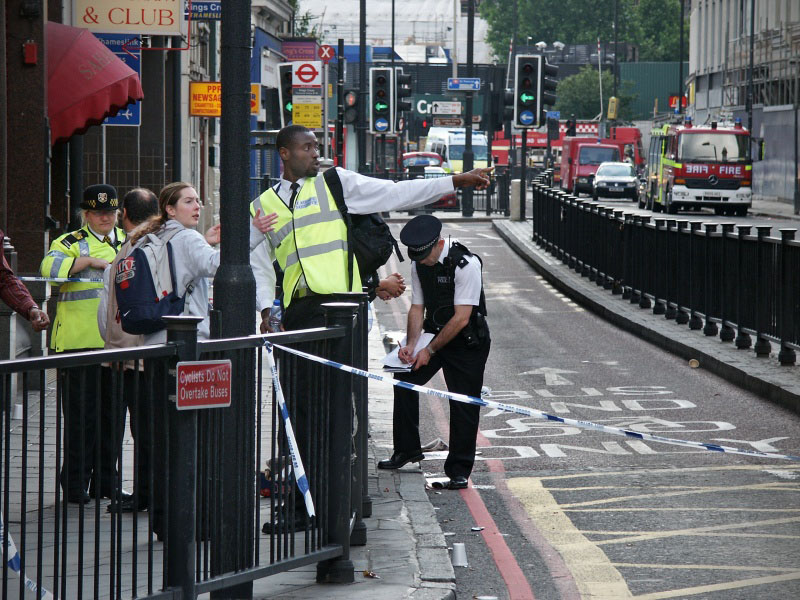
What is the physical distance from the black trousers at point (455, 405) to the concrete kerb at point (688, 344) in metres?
3.74

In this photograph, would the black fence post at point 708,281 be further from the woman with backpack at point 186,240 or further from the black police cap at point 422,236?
the woman with backpack at point 186,240

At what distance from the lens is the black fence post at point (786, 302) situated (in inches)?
516

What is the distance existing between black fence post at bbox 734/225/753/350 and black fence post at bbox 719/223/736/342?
0.98ft

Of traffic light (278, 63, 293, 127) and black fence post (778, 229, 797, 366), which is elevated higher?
traffic light (278, 63, 293, 127)

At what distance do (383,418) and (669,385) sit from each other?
3.21 metres

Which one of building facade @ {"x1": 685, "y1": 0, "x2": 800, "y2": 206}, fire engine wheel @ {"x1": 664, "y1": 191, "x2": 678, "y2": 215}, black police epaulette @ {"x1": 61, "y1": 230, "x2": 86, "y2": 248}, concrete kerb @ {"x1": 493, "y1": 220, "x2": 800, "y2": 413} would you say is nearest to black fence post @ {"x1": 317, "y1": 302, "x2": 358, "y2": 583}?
black police epaulette @ {"x1": 61, "y1": 230, "x2": 86, "y2": 248}

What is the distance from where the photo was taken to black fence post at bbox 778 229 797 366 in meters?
13.1

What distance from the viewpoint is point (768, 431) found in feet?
35.6

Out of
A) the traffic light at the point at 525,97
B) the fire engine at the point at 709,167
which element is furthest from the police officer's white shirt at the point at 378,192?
the fire engine at the point at 709,167

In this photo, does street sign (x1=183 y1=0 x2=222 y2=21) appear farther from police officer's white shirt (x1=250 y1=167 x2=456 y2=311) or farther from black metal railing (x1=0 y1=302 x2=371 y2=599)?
black metal railing (x1=0 y1=302 x2=371 y2=599)

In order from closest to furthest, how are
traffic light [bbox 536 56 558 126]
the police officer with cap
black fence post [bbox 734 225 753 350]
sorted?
the police officer with cap
black fence post [bbox 734 225 753 350]
traffic light [bbox 536 56 558 126]

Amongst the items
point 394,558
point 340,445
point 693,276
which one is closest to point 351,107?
point 693,276

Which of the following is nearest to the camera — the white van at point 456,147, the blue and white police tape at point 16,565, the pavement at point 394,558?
the blue and white police tape at point 16,565

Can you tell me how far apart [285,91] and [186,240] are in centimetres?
2169
